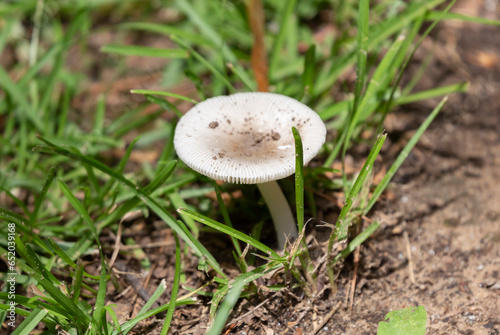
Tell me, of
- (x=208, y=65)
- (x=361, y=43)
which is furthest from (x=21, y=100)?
(x=361, y=43)

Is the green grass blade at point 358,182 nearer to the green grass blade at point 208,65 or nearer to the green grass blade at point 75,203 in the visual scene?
the green grass blade at point 208,65

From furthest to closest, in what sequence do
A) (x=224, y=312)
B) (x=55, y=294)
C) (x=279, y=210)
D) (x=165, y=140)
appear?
(x=165, y=140)
(x=279, y=210)
(x=55, y=294)
(x=224, y=312)

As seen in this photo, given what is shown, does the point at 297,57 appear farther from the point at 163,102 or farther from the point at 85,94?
the point at 85,94

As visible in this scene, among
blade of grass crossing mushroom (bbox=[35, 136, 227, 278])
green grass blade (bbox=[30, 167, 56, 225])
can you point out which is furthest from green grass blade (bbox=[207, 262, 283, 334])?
green grass blade (bbox=[30, 167, 56, 225])

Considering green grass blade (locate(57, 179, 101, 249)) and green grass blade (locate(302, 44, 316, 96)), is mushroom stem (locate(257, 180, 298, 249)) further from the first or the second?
green grass blade (locate(57, 179, 101, 249))

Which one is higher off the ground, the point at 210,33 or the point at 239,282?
the point at 210,33

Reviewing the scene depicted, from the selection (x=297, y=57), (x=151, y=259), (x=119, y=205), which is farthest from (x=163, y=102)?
(x=297, y=57)

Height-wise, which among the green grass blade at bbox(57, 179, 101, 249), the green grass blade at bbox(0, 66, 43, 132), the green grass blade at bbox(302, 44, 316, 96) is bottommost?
the green grass blade at bbox(57, 179, 101, 249)

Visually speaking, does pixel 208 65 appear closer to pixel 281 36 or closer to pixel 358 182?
pixel 281 36
